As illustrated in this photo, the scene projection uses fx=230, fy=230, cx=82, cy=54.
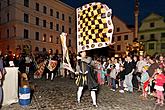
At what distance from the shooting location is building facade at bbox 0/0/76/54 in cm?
3759

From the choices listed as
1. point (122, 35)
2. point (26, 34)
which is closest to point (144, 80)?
point (26, 34)

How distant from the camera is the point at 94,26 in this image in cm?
997

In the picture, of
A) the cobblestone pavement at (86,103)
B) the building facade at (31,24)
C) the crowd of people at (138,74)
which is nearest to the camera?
the cobblestone pavement at (86,103)

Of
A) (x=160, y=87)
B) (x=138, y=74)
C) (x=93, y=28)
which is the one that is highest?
(x=93, y=28)

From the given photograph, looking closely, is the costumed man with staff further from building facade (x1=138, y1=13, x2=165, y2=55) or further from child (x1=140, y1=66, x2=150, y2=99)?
building facade (x1=138, y1=13, x2=165, y2=55)

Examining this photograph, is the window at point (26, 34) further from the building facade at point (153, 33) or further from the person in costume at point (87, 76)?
the person in costume at point (87, 76)

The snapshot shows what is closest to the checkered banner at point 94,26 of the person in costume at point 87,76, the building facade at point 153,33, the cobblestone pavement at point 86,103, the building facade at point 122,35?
the person in costume at point 87,76

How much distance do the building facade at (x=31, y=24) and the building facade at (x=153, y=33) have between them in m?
17.8

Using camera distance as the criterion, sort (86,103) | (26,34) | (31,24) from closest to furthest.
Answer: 1. (86,103)
2. (26,34)
3. (31,24)

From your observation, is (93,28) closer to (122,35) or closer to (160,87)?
(160,87)

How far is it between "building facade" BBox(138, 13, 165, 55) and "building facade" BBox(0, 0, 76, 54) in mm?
17771

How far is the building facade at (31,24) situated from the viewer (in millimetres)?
37594

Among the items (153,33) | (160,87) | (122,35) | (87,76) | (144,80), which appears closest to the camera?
(87,76)

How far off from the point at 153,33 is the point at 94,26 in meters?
40.7
